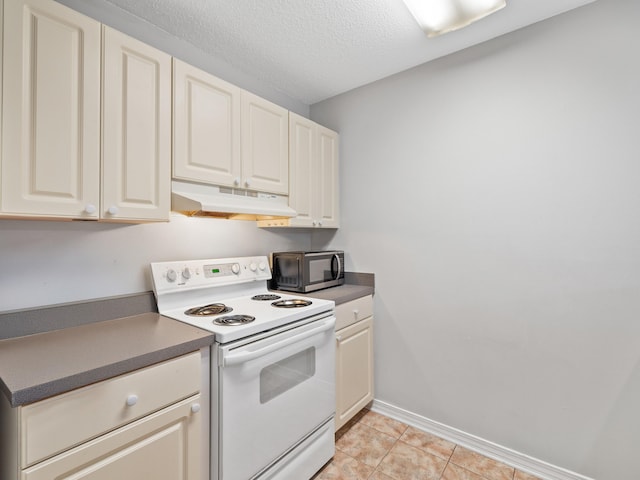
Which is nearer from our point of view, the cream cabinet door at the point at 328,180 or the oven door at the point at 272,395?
the oven door at the point at 272,395

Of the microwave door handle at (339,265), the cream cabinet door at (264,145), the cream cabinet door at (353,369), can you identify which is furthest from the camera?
the microwave door handle at (339,265)

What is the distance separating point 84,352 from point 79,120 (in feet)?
2.75

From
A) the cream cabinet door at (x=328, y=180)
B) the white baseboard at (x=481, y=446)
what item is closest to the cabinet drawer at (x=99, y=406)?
the cream cabinet door at (x=328, y=180)

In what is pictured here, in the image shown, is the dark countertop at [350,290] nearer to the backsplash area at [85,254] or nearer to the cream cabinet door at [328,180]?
the cream cabinet door at [328,180]

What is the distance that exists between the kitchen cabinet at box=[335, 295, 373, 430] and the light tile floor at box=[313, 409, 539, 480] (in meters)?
0.14

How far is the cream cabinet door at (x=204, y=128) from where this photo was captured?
148 cm

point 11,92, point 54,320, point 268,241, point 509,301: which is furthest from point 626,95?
point 54,320

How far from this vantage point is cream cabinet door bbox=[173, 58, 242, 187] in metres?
1.48

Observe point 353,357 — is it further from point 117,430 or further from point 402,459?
point 117,430

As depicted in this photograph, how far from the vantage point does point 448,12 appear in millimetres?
1556

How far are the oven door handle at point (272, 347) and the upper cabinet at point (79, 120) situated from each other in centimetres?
70

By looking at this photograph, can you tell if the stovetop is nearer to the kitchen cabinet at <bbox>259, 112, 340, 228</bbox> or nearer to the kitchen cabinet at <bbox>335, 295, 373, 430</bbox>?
the kitchen cabinet at <bbox>335, 295, 373, 430</bbox>

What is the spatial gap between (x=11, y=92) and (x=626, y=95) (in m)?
2.47

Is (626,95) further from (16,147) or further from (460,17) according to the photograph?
(16,147)
